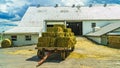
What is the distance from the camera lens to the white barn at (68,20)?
144 feet

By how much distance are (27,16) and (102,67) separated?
35480 millimetres

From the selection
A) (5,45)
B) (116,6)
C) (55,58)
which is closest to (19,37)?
(5,45)

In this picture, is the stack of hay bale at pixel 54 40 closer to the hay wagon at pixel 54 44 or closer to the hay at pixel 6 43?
the hay wagon at pixel 54 44

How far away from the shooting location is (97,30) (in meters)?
47.3

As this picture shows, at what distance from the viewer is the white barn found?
43.9 meters

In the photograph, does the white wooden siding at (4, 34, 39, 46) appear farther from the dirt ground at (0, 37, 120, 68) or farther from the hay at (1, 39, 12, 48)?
the dirt ground at (0, 37, 120, 68)

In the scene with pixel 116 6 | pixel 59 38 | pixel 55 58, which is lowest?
pixel 55 58

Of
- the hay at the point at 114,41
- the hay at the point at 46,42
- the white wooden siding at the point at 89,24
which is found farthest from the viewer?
the white wooden siding at the point at 89,24

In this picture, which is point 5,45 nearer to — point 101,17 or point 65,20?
point 65,20

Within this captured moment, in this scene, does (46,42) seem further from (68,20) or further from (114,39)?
(68,20)

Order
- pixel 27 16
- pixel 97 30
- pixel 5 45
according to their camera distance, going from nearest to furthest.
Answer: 1. pixel 5 45
2. pixel 97 30
3. pixel 27 16

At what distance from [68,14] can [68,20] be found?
3.30 meters

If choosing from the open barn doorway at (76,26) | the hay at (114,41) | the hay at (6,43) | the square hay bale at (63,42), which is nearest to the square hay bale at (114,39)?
the hay at (114,41)

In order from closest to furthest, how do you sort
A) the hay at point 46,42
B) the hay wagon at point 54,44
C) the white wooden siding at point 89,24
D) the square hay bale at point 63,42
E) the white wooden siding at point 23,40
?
the hay wagon at point 54,44 → the square hay bale at point 63,42 → the hay at point 46,42 → the white wooden siding at point 23,40 → the white wooden siding at point 89,24
